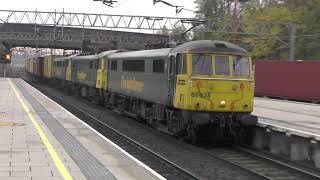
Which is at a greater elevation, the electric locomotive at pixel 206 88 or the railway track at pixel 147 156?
the electric locomotive at pixel 206 88

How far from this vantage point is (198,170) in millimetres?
12648

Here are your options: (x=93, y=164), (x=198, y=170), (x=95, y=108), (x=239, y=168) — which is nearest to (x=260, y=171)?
(x=239, y=168)

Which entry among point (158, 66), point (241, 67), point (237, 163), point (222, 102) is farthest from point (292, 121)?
point (237, 163)

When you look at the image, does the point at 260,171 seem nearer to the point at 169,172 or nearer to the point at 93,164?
the point at 169,172

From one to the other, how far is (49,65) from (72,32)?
41480mm

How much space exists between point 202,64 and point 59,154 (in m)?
5.83

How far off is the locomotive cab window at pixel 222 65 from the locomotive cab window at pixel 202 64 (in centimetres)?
23

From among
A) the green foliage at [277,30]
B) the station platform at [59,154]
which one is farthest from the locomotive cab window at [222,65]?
the green foliage at [277,30]

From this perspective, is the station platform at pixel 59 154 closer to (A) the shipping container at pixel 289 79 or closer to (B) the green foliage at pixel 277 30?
(A) the shipping container at pixel 289 79

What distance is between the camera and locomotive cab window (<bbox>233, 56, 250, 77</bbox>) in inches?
634

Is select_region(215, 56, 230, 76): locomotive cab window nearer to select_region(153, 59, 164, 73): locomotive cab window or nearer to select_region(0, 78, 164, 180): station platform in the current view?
select_region(153, 59, 164, 73): locomotive cab window

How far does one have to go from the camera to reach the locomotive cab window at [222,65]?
52.2 ft

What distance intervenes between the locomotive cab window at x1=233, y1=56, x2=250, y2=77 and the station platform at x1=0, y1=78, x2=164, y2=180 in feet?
14.7

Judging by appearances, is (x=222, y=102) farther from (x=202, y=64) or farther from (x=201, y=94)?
(x=202, y=64)
